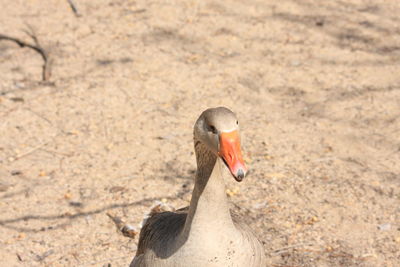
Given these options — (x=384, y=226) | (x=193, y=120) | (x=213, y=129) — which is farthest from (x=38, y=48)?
(x=213, y=129)

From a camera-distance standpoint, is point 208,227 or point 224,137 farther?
point 208,227

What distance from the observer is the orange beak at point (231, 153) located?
256 centimetres

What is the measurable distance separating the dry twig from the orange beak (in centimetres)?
413

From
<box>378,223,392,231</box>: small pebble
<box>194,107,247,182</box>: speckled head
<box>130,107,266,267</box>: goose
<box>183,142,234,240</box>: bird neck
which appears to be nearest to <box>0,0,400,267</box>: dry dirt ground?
<box>378,223,392,231</box>: small pebble

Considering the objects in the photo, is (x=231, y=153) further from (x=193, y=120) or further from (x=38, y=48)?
(x=38, y=48)

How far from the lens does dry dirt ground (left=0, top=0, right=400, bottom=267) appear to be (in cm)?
418

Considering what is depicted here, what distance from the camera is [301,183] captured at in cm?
464

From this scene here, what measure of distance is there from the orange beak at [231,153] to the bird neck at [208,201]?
23cm

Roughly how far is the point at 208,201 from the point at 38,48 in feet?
15.2

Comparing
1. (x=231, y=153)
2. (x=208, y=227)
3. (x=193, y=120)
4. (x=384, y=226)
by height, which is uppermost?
(x=231, y=153)

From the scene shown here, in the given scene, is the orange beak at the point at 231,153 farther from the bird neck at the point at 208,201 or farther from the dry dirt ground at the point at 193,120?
the dry dirt ground at the point at 193,120

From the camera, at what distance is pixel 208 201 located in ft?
9.27

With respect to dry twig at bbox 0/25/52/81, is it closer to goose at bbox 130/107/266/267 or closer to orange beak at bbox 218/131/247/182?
goose at bbox 130/107/266/267

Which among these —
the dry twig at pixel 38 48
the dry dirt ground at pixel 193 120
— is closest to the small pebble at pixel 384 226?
the dry dirt ground at pixel 193 120
